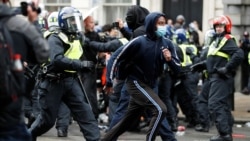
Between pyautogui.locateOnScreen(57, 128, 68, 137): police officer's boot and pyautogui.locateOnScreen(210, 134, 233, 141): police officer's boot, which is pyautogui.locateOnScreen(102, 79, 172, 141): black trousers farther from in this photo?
pyautogui.locateOnScreen(57, 128, 68, 137): police officer's boot

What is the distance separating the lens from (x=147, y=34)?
34.0 feet

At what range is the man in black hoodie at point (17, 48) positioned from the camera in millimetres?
6621

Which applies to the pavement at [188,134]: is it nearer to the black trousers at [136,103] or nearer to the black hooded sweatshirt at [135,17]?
the black hooded sweatshirt at [135,17]

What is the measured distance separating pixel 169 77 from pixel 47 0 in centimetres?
1192

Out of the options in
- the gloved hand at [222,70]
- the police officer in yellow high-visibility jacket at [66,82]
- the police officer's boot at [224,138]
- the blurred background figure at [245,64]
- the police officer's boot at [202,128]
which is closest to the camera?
the police officer in yellow high-visibility jacket at [66,82]

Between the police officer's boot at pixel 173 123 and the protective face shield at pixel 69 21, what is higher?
the protective face shield at pixel 69 21

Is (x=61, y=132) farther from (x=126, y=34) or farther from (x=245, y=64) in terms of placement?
(x=245, y=64)

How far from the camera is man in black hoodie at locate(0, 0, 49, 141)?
662cm

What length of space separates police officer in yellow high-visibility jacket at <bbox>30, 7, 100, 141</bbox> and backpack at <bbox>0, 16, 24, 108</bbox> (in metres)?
3.30

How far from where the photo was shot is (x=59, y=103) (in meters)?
10.2

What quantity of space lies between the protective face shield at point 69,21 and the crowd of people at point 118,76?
0.04 feet

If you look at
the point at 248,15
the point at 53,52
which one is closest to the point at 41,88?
the point at 53,52

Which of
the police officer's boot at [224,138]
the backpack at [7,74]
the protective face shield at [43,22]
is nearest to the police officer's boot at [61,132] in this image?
the protective face shield at [43,22]

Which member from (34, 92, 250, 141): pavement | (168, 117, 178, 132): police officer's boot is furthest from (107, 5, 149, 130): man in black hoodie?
(168, 117, 178, 132): police officer's boot
